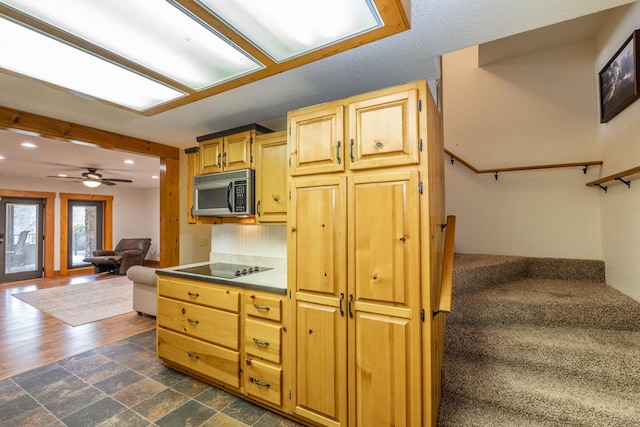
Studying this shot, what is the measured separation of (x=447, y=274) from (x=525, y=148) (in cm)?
239

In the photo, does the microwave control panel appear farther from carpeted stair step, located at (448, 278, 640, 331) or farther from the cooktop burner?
carpeted stair step, located at (448, 278, 640, 331)

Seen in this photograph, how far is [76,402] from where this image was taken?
2188mm

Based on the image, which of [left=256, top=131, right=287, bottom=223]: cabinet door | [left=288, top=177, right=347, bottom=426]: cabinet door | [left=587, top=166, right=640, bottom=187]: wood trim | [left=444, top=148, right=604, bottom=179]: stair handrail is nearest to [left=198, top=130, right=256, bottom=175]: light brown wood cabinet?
[left=256, top=131, right=287, bottom=223]: cabinet door

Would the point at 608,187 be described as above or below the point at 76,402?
above

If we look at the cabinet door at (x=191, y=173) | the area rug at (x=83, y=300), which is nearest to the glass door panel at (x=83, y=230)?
the area rug at (x=83, y=300)

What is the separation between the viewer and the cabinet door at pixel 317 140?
1767mm

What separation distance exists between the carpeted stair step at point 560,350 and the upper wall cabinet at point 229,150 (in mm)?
2252

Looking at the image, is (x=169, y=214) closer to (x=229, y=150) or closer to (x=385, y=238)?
(x=229, y=150)

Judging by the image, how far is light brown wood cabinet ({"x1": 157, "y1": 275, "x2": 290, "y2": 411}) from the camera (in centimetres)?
199

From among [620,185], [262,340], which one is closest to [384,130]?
[262,340]

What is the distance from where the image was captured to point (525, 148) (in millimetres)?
3262

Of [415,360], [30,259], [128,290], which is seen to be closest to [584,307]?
[415,360]

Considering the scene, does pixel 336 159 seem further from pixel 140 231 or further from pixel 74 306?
pixel 140 231

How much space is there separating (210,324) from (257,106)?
1.90m
